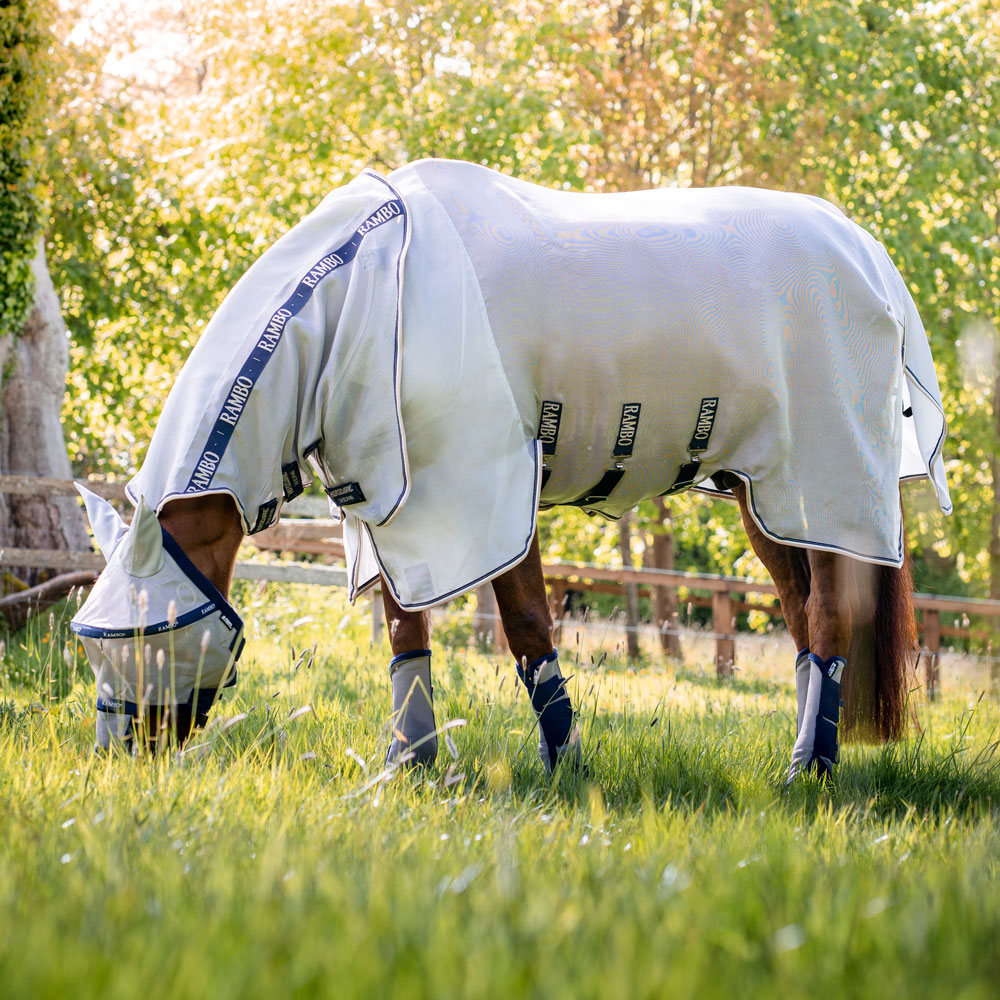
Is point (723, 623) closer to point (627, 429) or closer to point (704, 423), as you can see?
point (704, 423)

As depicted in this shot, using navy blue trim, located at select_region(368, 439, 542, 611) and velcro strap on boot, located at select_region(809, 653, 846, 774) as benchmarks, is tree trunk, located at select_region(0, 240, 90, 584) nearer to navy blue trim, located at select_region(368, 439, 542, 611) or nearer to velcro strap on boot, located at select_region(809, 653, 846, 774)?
navy blue trim, located at select_region(368, 439, 542, 611)

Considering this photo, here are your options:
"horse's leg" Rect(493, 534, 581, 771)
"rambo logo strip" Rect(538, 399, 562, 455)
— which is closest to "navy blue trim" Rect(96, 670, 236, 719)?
"horse's leg" Rect(493, 534, 581, 771)

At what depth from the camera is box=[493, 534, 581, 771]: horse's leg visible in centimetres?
331

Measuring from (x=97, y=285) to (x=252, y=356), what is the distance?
11.5 meters

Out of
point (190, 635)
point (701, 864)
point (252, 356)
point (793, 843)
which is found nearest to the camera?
point (701, 864)

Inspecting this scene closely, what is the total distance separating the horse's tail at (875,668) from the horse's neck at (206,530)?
2.27 metres

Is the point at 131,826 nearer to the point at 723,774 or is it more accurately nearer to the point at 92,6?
the point at 723,774

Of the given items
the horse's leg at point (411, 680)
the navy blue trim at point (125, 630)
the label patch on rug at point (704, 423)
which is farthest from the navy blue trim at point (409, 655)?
the label patch on rug at point (704, 423)

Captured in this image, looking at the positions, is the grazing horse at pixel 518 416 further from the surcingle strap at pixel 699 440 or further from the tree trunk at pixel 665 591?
the tree trunk at pixel 665 591

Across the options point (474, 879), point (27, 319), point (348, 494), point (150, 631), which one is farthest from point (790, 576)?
point (27, 319)

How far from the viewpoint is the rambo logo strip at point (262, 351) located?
103 inches

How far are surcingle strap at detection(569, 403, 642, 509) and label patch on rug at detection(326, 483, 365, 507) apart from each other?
0.85 metres

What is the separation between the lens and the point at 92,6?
547 inches

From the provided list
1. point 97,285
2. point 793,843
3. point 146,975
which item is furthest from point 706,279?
point 97,285
